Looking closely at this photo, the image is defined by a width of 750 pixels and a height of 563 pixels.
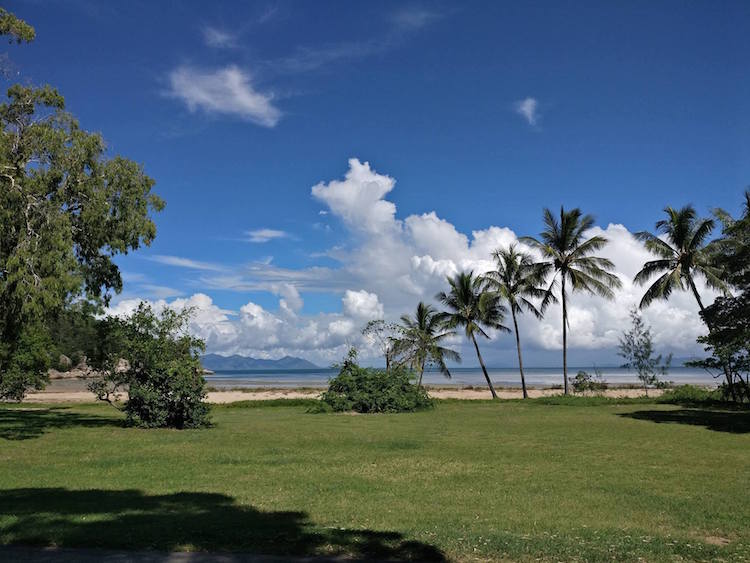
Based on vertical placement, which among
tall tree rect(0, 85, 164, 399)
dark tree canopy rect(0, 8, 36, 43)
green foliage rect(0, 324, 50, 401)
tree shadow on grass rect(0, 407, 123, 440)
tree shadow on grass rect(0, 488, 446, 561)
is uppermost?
dark tree canopy rect(0, 8, 36, 43)

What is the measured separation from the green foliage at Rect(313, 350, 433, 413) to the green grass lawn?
35.0ft

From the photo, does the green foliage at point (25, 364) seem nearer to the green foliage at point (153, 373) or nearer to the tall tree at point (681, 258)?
the green foliage at point (153, 373)

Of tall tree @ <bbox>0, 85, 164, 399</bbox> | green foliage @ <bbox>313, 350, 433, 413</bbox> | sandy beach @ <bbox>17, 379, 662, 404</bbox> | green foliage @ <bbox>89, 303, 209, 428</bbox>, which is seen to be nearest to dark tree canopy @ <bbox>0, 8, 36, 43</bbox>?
tall tree @ <bbox>0, 85, 164, 399</bbox>

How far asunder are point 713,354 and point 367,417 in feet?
63.2

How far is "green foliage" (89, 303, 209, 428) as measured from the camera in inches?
859

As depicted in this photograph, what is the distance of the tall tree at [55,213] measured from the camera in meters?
16.5

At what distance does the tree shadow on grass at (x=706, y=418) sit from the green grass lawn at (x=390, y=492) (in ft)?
4.02

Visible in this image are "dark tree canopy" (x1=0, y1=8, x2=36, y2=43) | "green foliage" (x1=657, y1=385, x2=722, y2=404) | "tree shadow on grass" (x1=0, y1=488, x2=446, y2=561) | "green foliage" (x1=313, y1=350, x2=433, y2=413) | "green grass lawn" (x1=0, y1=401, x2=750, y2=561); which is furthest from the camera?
"green foliage" (x1=657, y1=385, x2=722, y2=404)

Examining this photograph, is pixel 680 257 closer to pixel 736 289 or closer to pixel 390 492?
pixel 736 289

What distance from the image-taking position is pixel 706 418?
24.5m

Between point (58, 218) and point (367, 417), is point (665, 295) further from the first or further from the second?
point (58, 218)

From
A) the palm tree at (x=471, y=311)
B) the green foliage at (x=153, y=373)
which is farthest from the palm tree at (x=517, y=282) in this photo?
the green foliage at (x=153, y=373)

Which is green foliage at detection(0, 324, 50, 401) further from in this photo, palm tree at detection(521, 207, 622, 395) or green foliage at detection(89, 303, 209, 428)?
palm tree at detection(521, 207, 622, 395)

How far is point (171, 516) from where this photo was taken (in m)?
8.17
